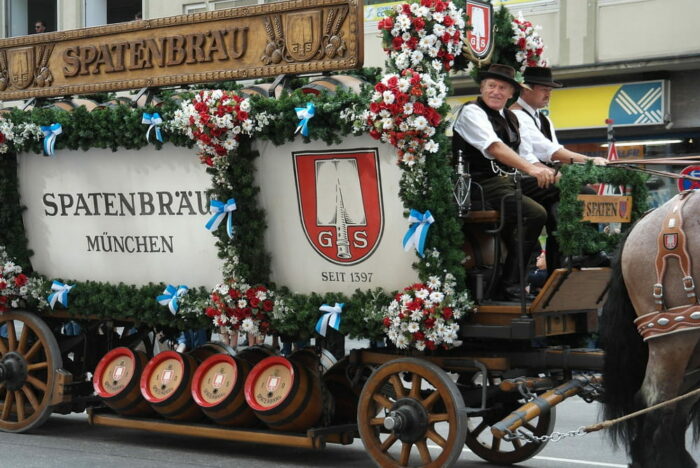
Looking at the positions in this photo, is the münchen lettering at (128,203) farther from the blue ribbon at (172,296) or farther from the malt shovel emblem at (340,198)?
the malt shovel emblem at (340,198)

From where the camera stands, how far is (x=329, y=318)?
706 cm

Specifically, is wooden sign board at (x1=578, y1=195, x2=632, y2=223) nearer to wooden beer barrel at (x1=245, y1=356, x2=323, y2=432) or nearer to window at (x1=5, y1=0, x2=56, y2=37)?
wooden beer barrel at (x1=245, y1=356, x2=323, y2=432)

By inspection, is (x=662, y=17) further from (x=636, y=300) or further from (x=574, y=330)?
(x=636, y=300)

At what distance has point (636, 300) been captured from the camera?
5.97m

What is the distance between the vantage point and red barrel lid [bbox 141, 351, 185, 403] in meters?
7.88

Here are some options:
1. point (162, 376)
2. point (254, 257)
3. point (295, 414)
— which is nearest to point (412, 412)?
point (295, 414)

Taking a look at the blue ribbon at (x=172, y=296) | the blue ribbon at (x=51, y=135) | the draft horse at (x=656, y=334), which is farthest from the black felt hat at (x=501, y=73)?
the blue ribbon at (x=51, y=135)

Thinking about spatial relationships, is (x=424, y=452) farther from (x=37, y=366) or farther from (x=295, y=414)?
(x=37, y=366)

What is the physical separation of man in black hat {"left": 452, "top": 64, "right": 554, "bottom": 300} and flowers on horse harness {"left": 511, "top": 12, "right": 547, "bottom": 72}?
0.49 m

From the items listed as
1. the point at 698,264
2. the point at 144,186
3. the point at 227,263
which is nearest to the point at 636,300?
the point at 698,264

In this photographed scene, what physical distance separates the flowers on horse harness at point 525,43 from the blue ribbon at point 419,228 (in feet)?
5.85

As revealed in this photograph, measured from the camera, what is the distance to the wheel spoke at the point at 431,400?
6766 mm

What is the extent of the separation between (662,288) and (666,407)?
62cm

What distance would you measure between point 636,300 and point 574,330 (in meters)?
1.33
